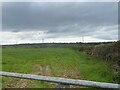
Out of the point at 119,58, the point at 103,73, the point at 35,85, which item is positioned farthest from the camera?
the point at 119,58

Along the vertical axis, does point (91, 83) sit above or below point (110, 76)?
above

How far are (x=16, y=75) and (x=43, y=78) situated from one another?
600 millimetres

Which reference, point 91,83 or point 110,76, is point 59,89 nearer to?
point 91,83

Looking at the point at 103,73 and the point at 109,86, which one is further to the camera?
the point at 103,73

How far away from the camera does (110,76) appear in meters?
24.2

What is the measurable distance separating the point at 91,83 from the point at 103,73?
22.2 meters

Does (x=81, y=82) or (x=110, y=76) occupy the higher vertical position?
(x=81, y=82)

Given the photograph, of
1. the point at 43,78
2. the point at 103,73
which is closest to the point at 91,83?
the point at 43,78

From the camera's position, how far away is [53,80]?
4770 millimetres

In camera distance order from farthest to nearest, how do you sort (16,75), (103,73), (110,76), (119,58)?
(119,58) < (103,73) < (110,76) < (16,75)

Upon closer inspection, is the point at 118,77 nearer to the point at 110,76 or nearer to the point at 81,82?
the point at 110,76

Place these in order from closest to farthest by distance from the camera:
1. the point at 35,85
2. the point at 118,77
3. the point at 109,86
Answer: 1. the point at 109,86
2. the point at 35,85
3. the point at 118,77

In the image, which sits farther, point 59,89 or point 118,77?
point 118,77

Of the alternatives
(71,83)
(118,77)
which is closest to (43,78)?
(71,83)
